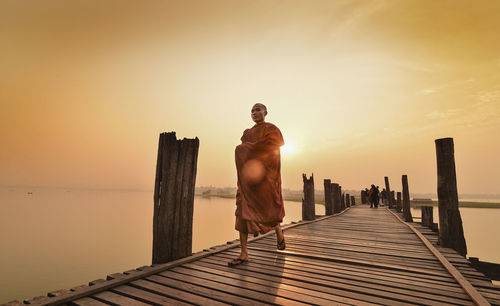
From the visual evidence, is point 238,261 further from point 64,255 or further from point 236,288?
point 64,255

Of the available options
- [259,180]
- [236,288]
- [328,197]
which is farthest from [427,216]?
[236,288]

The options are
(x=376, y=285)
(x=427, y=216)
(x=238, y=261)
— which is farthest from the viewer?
(x=427, y=216)

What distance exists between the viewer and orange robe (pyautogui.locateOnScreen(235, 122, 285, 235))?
372cm

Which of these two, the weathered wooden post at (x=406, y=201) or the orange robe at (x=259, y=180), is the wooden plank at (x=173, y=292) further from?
the weathered wooden post at (x=406, y=201)

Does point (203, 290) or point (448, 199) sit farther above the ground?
point (448, 199)

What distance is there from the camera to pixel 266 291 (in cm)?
245

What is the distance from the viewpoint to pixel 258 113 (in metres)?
3.89

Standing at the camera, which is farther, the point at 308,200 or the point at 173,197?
the point at 308,200

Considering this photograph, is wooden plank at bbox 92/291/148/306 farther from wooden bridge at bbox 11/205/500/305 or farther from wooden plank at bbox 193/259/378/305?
Answer: wooden plank at bbox 193/259/378/305

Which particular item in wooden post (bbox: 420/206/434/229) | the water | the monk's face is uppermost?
the monk's face

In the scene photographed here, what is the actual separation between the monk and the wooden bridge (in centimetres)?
56

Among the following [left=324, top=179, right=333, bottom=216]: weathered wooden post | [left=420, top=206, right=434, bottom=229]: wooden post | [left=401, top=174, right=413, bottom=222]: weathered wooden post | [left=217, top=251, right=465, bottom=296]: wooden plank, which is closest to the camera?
[left=217, top=251, right=465, bottom=296]: wooden plank

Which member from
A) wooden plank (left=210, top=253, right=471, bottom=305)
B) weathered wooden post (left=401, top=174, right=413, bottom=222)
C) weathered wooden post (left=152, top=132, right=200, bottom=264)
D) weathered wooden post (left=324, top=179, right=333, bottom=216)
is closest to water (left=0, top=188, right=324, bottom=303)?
weathered wooden post (left=324, top=179, right=333, bottom=216)

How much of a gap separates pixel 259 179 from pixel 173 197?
1344 millimetres
